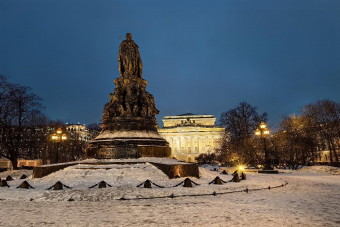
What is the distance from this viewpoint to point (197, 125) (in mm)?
106625

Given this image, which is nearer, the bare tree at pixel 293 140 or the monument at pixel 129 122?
the monument at pixel 129 122

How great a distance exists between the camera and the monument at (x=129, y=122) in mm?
15566

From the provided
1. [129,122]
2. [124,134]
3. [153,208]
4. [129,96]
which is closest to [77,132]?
[129,96]

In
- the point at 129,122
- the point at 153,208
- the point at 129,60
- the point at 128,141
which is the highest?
the point at 129,60

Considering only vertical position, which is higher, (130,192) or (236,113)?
(236,113)

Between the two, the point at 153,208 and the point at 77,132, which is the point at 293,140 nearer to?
the point at 153,208

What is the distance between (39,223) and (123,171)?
6.66m

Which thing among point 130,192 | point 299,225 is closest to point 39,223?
point 130,192

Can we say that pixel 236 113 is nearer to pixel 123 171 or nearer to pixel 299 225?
pixel 123 171

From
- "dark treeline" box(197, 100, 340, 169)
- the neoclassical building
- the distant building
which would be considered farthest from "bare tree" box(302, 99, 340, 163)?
the neoclassical building

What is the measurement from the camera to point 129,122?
55.0ft

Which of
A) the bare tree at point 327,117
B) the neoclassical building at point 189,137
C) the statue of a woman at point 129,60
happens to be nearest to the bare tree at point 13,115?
the statue of a woman at point 129,60

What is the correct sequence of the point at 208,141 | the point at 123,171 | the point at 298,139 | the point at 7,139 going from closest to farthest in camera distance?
the point at 123,171 < the point at 7,139 < the point at 298,139 < the point at 208,141

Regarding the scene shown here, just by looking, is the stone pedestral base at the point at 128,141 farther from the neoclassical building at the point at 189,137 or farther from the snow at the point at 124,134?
the neoclassical building at the point at 189,137
